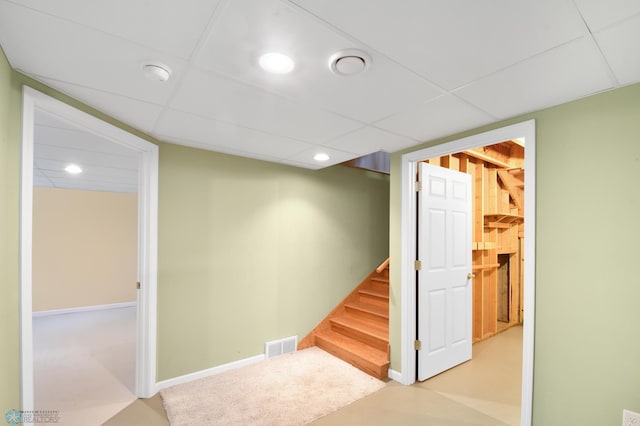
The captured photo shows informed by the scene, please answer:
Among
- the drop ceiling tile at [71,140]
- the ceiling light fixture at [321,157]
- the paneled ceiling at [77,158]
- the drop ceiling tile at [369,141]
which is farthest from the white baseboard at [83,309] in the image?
the drop ceiling tile at [369,141]

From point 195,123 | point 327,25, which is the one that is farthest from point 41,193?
point 327,25

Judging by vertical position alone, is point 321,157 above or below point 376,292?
above

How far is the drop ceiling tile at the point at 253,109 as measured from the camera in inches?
64.2

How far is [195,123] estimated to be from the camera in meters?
2.21

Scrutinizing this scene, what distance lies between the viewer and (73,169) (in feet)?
12.3

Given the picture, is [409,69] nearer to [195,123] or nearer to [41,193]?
[195,123]

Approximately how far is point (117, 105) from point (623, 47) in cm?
266

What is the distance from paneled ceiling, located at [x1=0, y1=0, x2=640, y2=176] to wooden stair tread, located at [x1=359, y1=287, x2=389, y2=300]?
2.42 m

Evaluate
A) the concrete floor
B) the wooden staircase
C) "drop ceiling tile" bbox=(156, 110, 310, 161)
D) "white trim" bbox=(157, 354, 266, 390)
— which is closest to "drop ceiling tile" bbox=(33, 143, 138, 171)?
"drop ceiling tile" bbox=(156, 110, 310, 161)

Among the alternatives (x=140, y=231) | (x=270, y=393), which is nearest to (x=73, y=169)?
(x=140, y=231)

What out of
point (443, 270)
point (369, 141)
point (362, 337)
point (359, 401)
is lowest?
point (359, 401)

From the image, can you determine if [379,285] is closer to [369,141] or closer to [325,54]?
[369,141]

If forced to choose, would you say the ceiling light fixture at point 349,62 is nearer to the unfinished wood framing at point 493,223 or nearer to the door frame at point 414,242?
the door frame at point 414,242

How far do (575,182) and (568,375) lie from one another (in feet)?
3.76
